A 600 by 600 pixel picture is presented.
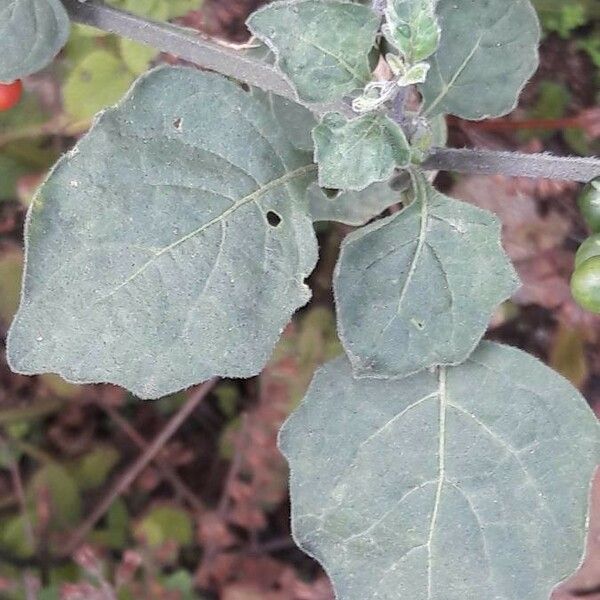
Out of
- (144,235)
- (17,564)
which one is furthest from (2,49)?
(17,564)

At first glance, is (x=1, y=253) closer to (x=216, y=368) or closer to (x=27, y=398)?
(x=27, y=398)

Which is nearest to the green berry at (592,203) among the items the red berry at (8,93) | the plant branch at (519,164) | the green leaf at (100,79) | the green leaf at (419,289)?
the plant branch at (519,164)

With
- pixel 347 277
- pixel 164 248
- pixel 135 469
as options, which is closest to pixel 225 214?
pixel 164 248

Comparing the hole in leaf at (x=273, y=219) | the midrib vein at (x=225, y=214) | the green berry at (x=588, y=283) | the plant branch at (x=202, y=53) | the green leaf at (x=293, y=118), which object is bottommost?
the green berry at (x=588, y=283)

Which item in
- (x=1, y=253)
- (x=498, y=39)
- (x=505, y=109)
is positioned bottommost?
(x=1, y=253)

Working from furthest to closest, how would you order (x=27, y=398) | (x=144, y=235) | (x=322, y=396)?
(x=27, y=398), (x=322, y=396), (x=144, y=235)

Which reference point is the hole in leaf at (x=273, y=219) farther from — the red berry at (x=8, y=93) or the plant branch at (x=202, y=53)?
the red berry at (x=8, y=93)

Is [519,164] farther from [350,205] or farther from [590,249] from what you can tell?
[350,205]
